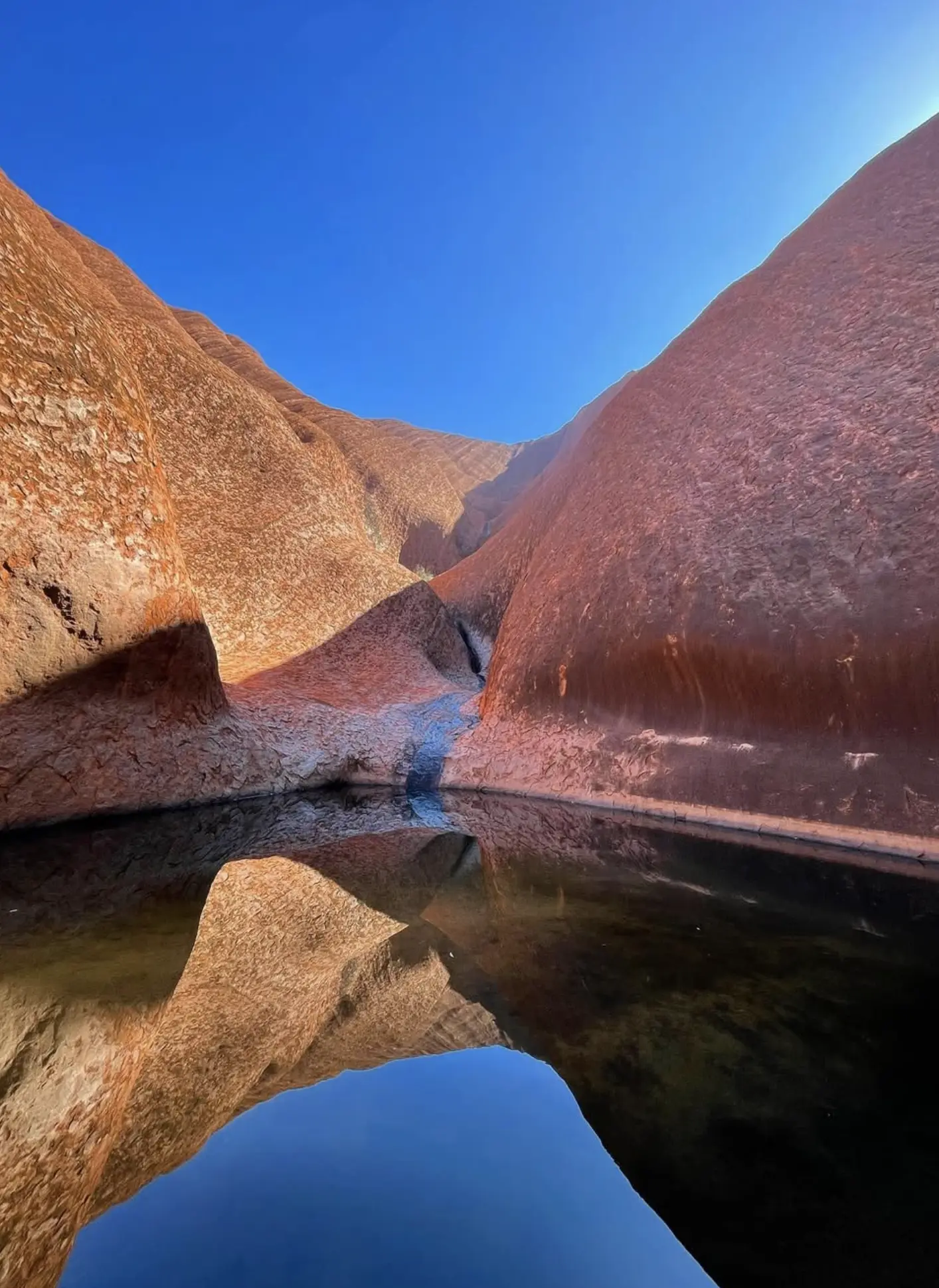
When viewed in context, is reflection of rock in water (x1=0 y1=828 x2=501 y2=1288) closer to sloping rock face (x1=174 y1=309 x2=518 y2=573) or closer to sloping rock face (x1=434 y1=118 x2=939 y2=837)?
sloping rock face (x1=434 y1=118 x2=939 y2=837)

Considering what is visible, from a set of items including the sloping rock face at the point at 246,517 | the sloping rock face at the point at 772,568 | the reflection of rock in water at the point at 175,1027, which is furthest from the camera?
the sloping rock face at the point at 246,517

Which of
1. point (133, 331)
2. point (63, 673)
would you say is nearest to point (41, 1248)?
point (63, 673)

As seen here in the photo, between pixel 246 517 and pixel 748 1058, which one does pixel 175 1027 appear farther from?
pixel 246 517

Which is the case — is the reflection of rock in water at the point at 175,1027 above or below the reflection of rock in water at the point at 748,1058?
above

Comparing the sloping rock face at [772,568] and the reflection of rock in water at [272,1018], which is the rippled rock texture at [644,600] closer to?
the sloping rock face at [772,568]

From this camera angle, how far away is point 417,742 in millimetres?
10781

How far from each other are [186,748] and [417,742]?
3.34m

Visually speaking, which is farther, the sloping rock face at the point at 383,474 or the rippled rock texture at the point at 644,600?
the sloping rock face at the point at 383,474

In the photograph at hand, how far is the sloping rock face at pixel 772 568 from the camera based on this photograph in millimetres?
6398

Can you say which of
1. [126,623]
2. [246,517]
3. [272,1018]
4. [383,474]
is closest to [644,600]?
[126,623]

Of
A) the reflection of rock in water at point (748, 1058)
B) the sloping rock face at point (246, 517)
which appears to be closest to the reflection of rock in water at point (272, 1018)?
the reflection of rock in water at point (748, 1058)

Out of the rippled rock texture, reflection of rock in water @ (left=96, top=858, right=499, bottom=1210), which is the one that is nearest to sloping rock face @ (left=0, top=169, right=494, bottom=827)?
the rippled rock texture

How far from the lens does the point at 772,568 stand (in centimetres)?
747

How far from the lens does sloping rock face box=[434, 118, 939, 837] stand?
6398 mm
